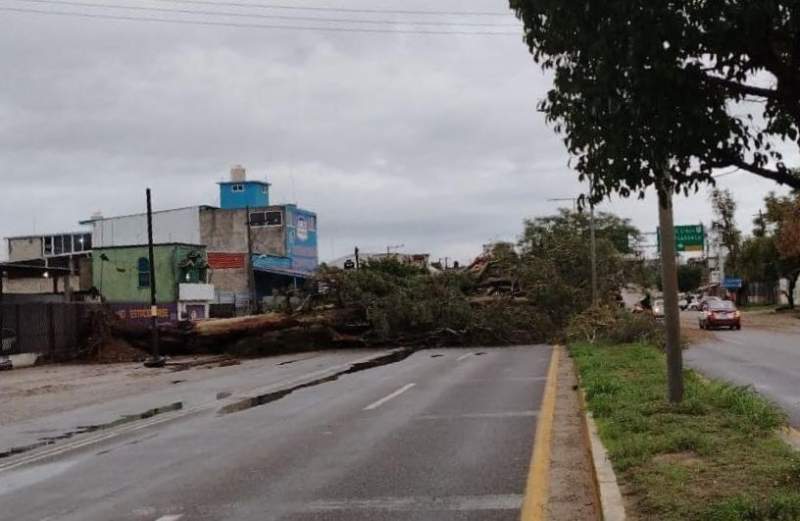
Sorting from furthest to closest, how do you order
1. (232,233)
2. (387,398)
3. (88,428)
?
(232,233), (387,398), (88,428)

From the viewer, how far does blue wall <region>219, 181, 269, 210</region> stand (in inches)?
2810

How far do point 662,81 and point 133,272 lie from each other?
50.5m

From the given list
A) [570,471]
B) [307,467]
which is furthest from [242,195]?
[570,471]

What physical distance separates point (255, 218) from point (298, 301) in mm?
33245

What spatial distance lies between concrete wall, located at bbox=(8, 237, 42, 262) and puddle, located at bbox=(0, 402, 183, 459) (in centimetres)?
6047

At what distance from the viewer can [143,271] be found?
51438mm

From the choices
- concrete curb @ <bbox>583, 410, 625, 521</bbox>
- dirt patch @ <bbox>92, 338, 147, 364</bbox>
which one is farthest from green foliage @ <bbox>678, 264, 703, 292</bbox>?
concrete curb @ <bbox>583, 410, 625, 521</bbox>

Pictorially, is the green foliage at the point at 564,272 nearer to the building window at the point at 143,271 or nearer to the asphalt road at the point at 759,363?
the asphalt road at the point at 759,363

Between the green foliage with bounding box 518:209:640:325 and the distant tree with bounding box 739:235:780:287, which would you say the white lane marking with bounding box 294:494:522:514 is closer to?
the green foliage with bounding box 518:209:640:325

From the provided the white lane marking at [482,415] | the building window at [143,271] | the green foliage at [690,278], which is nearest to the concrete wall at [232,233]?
the building window at [143,271]

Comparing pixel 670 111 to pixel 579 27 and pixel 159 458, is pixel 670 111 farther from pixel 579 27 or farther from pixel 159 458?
pixel 159 458

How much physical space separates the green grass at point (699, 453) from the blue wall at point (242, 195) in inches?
2426

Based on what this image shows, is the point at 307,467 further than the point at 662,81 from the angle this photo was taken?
Yes

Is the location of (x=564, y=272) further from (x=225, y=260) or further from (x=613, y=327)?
(x=225, y=260)
